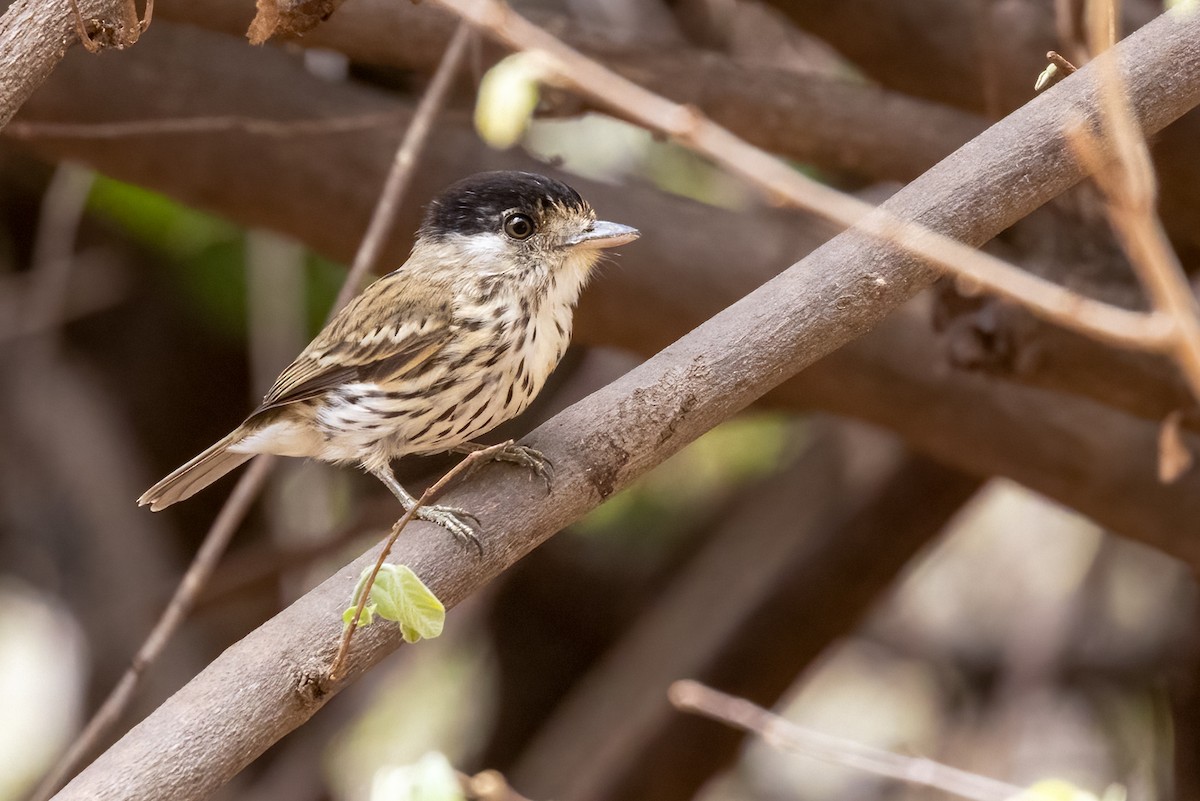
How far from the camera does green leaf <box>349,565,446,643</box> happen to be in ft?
5.44

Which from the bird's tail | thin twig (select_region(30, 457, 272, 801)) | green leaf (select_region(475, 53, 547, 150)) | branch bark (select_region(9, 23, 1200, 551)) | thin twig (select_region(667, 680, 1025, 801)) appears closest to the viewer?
thin twig (select_region(667, 680, 1025, 801))

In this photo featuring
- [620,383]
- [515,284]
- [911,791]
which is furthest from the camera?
[911,791]

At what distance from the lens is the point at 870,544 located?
442cm

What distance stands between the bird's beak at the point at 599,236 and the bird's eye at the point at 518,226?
9cm

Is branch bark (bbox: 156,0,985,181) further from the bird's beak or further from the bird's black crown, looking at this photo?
the bird's beak

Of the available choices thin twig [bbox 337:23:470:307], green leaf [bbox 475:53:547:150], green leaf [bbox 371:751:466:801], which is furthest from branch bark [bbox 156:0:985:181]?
green leaf [bbox 371:751:466:801]

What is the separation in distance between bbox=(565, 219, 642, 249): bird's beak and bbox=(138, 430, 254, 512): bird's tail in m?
→ 0.82

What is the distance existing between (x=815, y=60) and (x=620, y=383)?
330 cm

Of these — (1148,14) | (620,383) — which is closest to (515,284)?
(620,383)

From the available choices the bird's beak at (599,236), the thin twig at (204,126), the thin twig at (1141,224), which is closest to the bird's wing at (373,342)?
the bird's beak at (599,236)

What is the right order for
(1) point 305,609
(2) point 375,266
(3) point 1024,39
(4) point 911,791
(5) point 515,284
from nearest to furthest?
(1) point 305,609
(5) point 515,284
(3) point 1024,39
(2) point 375,266
(4) point 911,791

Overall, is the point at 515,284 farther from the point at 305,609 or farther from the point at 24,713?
the point at 24,713

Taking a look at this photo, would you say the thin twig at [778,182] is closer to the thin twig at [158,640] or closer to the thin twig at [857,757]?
the thin twig at [857,757]

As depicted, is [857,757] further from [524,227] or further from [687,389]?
[524,227]
